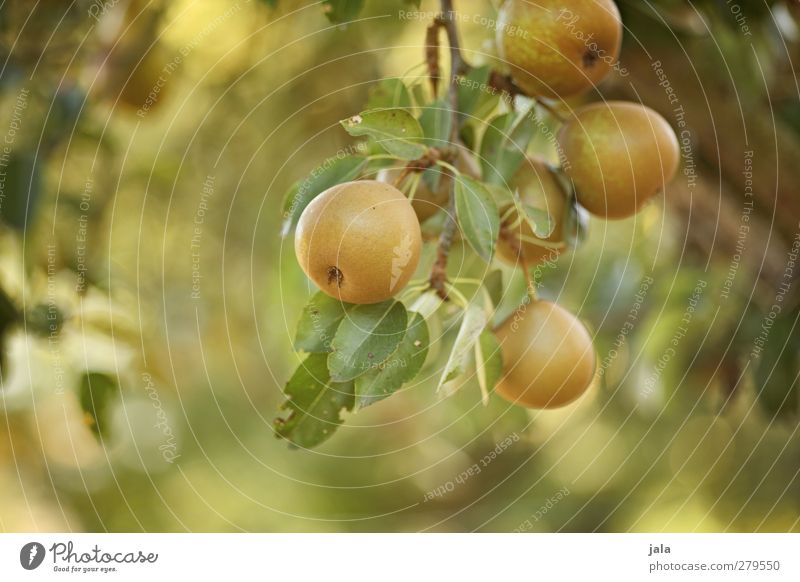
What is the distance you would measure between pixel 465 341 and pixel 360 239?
98 mm

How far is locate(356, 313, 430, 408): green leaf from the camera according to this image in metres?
0.48

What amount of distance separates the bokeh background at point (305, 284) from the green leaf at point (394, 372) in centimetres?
13

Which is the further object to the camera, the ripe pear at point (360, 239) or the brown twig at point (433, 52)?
the brown twig at point (433, 52)

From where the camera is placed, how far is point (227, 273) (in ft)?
3.52

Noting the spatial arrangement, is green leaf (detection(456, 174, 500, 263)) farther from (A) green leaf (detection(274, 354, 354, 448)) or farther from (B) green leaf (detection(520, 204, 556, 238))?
(A) green leaf (detection(274, 354, 354, 448))

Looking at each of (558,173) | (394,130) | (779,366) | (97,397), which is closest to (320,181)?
(394,130)

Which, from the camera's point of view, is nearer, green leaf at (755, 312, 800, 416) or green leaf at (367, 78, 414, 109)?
green leaf at (367, 78, 414, 109)

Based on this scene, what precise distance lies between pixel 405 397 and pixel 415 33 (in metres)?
0.49

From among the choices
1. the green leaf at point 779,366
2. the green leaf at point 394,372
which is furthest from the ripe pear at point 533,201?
the green leaf at point 779,366

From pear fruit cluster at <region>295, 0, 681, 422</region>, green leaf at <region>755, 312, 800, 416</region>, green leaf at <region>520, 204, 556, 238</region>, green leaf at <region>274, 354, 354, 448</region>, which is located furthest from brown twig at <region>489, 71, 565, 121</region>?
green leaf at <region>755, 312, 800, 416</region>

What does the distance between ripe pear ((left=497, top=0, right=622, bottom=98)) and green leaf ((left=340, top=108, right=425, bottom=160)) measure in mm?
103

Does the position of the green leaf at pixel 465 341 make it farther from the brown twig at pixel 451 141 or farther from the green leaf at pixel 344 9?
the green leaf at pixel 344 9

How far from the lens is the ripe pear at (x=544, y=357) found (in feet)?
1.70
